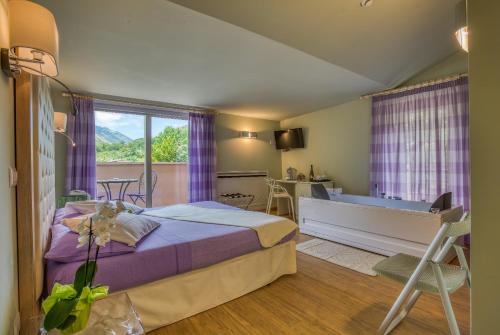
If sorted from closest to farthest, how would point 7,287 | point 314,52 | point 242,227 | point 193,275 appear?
point 7,287
point 193,275
point 242,227
point 314,52

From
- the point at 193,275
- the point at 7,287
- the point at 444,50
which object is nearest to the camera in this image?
the point at 7,287

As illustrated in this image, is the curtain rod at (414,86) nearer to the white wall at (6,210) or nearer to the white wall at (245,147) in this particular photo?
the white wall at (245,147)

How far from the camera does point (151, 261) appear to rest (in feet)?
5.42

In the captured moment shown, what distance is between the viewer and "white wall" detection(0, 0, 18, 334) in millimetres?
889

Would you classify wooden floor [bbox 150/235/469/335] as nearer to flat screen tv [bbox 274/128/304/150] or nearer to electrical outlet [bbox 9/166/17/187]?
electrical outlet [bbox 9/166/17/187]

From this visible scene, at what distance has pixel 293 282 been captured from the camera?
235cm

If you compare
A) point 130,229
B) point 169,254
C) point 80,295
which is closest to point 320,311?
point 169,254

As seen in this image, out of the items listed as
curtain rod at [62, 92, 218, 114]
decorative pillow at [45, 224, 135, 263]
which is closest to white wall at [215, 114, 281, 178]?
curtain rod at [62, 92, 218, 114]

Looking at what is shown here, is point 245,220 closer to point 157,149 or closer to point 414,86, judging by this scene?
point 157,149

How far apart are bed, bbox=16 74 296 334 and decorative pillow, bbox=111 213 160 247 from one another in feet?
0.23

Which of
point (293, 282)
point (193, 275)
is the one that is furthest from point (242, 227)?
point (293, 282)

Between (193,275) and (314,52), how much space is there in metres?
2.59

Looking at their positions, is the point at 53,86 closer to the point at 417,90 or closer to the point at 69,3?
Result: the point at 69,3

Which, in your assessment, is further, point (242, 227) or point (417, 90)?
point (417, 90)
